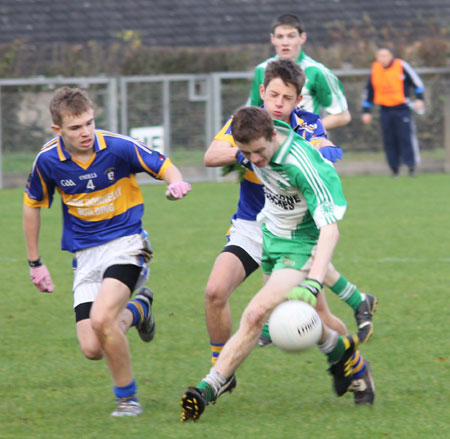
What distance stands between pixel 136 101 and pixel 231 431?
1365cm

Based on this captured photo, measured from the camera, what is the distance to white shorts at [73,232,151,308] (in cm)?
539

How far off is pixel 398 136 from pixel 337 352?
12.8 metres

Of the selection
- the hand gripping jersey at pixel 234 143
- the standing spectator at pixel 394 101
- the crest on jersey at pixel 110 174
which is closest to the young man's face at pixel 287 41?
the hand gripping jersey at pixel 234 143

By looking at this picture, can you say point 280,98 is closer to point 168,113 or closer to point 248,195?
point 248,195

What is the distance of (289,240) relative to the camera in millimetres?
5113

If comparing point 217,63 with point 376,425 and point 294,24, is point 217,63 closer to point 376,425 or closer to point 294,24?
point 294,24

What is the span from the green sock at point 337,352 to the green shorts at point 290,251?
16.8 inches

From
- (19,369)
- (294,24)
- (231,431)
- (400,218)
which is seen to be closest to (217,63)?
(400,218)

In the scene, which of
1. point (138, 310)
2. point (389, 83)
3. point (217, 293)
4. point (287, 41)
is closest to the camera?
point (217, 293)

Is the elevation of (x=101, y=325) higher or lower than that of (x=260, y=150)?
lower

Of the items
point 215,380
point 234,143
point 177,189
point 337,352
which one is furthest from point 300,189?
point 215,380

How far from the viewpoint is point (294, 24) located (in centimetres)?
730

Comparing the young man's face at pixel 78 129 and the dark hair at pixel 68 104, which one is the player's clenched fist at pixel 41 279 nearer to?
the young man's face at pixel 78 129

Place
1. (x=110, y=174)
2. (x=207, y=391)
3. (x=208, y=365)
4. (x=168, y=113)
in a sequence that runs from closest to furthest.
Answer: (x=207, y=391), (x=110, y=174), (x=208, y=365), (x=168, y=113)
